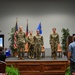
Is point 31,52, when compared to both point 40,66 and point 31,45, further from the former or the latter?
point 40,66

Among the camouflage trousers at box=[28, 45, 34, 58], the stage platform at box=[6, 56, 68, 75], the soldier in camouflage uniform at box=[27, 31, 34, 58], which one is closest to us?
the stage platform at box=[6, 56, 68, 75]

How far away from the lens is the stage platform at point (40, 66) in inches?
394

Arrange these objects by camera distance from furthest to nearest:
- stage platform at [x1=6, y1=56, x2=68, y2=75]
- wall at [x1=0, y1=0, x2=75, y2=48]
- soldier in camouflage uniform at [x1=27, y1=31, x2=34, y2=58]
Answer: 1. wall at [x1=0, y1=0, x2=75, y2=48]
2. soldier in camouflage uniform at [x1=27, y1=31, x2=34, y2=58]
3. stage platform at [x1=6, y1=56, x2=68, y2=75]

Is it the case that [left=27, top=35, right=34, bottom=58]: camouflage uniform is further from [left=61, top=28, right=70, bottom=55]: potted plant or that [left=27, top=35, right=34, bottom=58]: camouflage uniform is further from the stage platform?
[left=61, top=28, right=70, bottom=55]: potted plant

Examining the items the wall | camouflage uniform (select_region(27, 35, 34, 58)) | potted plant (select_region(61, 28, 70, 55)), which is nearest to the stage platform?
camouflage uniform (select_region(27, 35, 34, 58))

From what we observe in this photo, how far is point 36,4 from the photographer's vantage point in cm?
1456

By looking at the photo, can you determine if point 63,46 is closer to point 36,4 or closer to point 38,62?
point 36,4

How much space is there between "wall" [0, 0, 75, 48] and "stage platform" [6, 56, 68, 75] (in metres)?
4.53

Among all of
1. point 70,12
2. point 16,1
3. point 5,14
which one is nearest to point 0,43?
point 5,14

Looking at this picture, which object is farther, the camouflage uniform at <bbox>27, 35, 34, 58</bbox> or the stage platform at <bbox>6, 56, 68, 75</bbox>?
the camouflage uniform at <bbox>27, 35, 34, 58</bbox>

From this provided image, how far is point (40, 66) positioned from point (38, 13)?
533cm

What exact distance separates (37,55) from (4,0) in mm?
5363

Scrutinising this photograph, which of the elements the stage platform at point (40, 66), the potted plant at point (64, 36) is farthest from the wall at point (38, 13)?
the stage platform at point (40, 66)

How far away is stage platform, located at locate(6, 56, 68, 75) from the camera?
10016 millimetres
